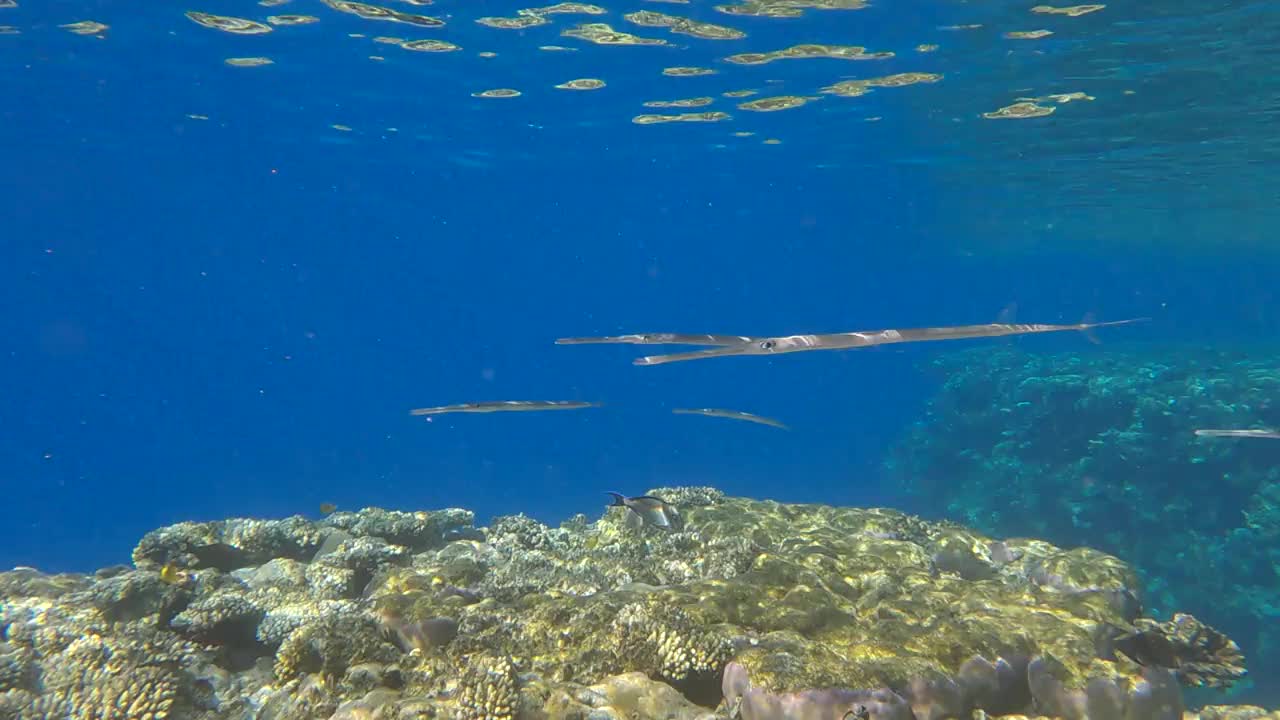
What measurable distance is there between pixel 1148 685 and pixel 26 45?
88.8 feet

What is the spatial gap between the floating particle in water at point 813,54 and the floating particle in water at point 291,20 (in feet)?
35.5

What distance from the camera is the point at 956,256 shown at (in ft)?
243

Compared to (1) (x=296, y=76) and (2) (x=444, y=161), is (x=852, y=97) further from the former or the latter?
(2) (x=444, y=161)

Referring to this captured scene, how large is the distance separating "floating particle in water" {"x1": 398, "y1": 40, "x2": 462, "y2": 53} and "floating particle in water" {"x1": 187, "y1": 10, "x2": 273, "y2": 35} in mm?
3420

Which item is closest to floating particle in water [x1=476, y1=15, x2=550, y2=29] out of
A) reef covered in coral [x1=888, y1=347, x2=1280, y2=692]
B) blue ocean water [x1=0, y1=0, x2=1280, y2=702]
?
blue ocean water [x1=0, y1=0, x2=1280, y2=702]

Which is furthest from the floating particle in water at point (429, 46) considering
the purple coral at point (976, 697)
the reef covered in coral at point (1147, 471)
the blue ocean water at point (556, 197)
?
the reef covered in coral at point (1147, 471)

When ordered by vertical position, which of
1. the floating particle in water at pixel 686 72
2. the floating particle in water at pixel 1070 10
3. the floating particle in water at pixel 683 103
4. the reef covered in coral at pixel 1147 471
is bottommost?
the reef covered in coral at pixel 1147 471

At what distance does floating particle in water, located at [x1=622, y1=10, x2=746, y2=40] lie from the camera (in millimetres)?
16344

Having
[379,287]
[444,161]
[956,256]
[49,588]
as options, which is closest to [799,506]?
[49,588]

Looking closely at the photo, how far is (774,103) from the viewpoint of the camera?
23.2 m

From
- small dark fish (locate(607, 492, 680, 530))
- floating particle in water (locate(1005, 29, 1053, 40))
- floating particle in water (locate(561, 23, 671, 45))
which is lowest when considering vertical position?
small dark fish (locate(607, 492, 680, 530))

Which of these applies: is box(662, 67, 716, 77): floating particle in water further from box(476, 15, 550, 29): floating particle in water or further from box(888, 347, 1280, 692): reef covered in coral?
box(888, 347, 1280, 692): reef covered in coral

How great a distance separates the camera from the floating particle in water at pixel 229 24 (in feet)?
56.4

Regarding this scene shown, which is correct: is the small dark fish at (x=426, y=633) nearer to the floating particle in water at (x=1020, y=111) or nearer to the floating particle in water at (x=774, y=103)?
the floating particle in water at (x=774, y=103)
